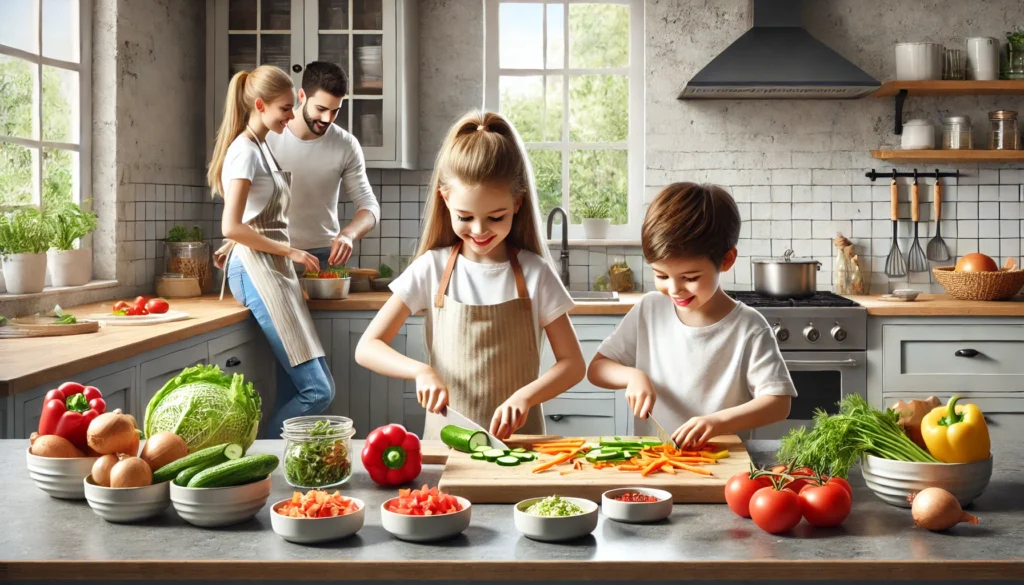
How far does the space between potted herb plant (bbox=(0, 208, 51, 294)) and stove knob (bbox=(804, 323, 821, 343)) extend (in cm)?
284

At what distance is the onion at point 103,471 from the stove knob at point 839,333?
3200 mm

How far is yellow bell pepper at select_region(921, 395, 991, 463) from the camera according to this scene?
134 centimetres

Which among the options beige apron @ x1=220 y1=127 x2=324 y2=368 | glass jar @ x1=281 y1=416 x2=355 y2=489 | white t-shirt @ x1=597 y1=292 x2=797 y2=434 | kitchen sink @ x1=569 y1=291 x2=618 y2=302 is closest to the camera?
glass jar @ x1=281 y1=416 x2=355 y2=489

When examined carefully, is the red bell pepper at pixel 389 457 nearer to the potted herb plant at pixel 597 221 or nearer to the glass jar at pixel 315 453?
the glass jar at pixel 315 453

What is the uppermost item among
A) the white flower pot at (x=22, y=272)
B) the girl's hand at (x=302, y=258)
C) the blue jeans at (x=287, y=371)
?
the girl's hand at (x=302, y=258)

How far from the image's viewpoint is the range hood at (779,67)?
4113 millimetres

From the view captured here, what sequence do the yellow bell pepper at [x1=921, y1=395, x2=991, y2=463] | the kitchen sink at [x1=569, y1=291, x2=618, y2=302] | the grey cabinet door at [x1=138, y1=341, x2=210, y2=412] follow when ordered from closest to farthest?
1. the yellow bell pepper at [x1=921, y1=395, x2=991, y2=463]
2. the grey cabinet door at [x1=138, y1=341, x2=210, y2=412]
3. the kitchen sink at [x1=569, y1=291, x2=618, y2=302]

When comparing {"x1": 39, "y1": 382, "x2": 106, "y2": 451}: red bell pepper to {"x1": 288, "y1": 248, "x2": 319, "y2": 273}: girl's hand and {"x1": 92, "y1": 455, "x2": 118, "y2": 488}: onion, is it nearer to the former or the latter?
{"x1": 92, "y1": 455, "x2": 118, "y2": 488}: onion

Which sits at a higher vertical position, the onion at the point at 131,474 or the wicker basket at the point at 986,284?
the wicker basket at the point at 986,284

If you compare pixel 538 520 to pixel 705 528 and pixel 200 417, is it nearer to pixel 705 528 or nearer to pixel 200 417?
pixel 705 528

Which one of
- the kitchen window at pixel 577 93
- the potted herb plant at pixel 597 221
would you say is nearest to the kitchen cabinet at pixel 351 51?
the kitchen window at pixel 577 93

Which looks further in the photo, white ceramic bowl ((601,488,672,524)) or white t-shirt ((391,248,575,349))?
white t-shirt ((391,248,575,349))

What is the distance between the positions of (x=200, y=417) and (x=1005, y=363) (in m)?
3.50

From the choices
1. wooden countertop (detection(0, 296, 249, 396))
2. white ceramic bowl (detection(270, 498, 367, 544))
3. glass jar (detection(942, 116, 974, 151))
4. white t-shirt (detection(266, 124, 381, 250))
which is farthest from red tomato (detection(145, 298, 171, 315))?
glass jar (detection(942, 116, 974, 151))
